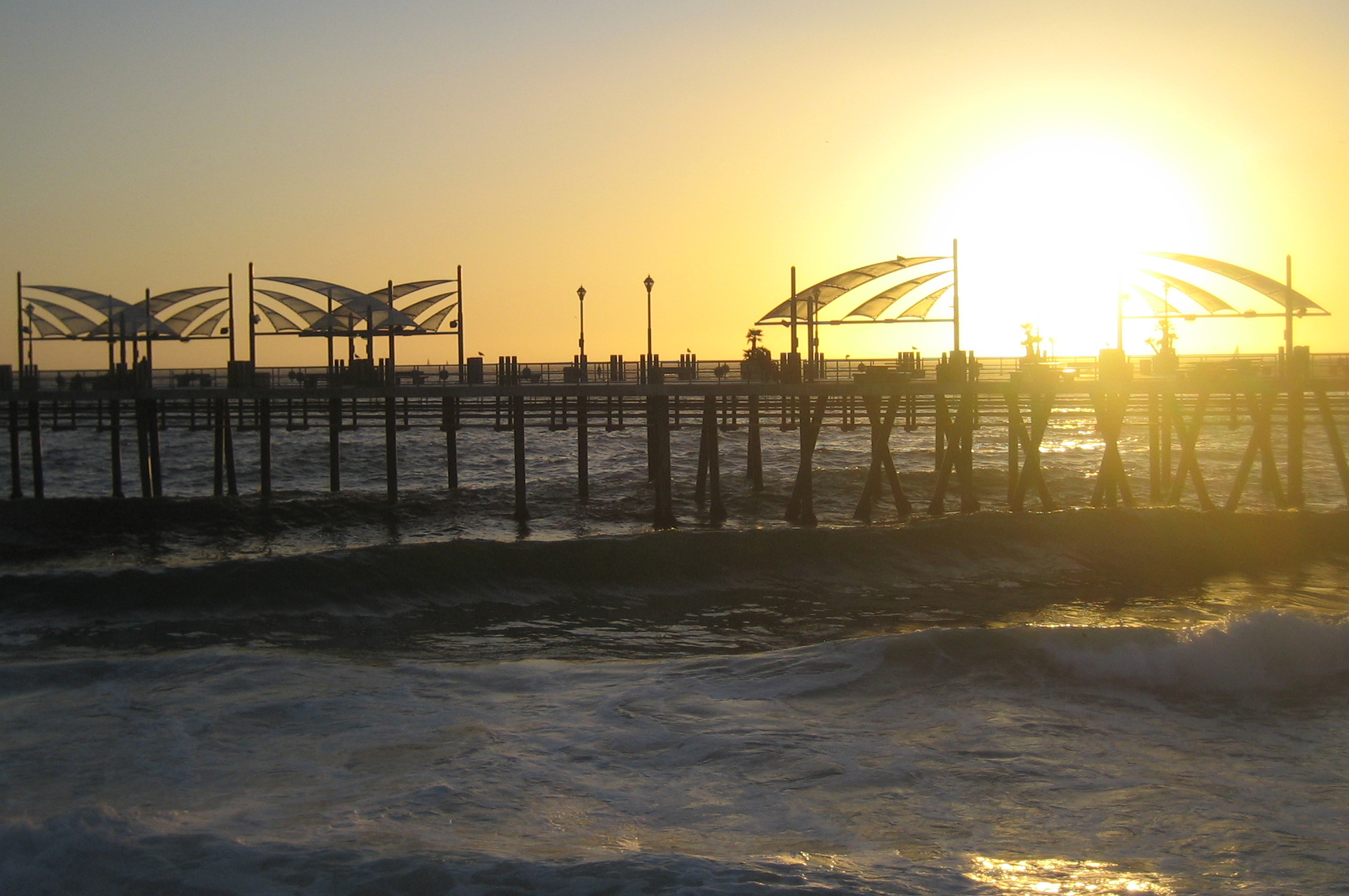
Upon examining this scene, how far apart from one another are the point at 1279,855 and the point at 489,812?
4.60 metres

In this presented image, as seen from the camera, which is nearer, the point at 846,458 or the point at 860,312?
the point at 860,312

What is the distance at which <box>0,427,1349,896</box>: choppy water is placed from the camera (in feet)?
19.6

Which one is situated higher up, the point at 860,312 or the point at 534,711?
the point at 860,312

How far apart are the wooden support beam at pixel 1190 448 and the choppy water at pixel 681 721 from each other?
3.50m

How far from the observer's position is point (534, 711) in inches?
348

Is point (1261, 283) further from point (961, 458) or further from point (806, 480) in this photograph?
point (806, 480)

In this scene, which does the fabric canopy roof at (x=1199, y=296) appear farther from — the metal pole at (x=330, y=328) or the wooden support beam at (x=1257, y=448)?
the metal pole at (x=330, y=328)

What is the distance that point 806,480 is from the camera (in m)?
20.9

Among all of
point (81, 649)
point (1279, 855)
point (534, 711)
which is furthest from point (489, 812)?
point (81, 649)

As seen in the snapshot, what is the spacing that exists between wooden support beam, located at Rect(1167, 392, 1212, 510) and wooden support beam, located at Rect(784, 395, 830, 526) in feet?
23.6

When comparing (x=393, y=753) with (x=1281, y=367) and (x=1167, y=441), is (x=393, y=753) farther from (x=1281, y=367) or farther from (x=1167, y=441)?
(x=1167, y=441)

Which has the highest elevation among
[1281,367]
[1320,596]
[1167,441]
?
[1281,367]

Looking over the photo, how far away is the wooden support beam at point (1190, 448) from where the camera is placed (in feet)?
68.5

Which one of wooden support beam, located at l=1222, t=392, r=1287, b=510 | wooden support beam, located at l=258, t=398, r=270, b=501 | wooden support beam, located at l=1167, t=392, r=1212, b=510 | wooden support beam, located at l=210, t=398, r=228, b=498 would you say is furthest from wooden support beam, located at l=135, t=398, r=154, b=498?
wooden support beam, located at l=1222, t=392, r=1287, b=510
